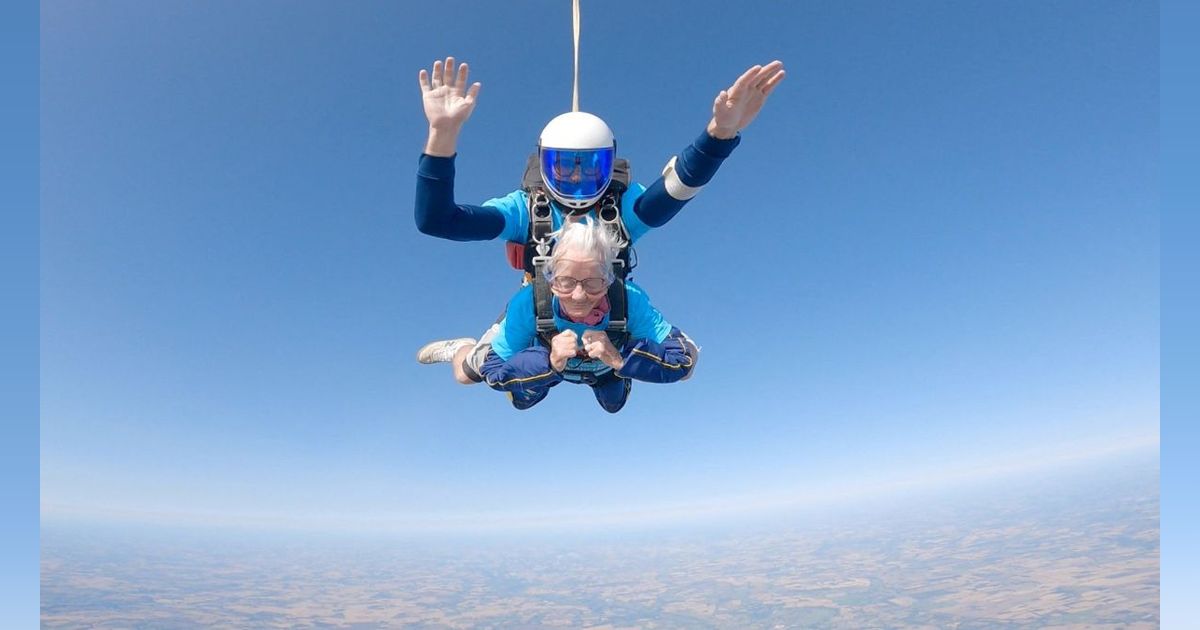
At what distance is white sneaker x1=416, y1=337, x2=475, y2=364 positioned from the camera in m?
4.44

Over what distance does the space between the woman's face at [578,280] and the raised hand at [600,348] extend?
15cm

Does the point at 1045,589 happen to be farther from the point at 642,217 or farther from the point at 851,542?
the point at 642,217

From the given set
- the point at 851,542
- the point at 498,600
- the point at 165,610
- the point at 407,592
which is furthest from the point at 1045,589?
the point at 165,610

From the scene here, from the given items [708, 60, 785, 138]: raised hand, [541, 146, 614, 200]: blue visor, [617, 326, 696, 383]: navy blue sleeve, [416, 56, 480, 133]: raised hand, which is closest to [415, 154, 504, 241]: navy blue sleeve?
[416, 56, 480, 133]: raised hand

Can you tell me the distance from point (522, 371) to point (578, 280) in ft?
2.00

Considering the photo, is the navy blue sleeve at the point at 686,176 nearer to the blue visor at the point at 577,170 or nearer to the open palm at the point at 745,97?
the open palm at the point at 745,97

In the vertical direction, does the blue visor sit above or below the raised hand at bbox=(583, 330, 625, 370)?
above

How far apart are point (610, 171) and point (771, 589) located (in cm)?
12232

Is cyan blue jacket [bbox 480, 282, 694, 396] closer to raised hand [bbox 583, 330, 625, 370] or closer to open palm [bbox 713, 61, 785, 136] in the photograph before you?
raised hand [bbox 583, 330, 625, 370]

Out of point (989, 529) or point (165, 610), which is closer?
point (165, 610)

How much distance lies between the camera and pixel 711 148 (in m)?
3.08

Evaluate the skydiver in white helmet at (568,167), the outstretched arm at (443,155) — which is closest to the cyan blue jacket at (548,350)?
the skydiver in white helmet at (568,167)

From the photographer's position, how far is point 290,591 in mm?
121500

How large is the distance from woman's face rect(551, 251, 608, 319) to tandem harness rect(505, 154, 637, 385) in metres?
0.14
